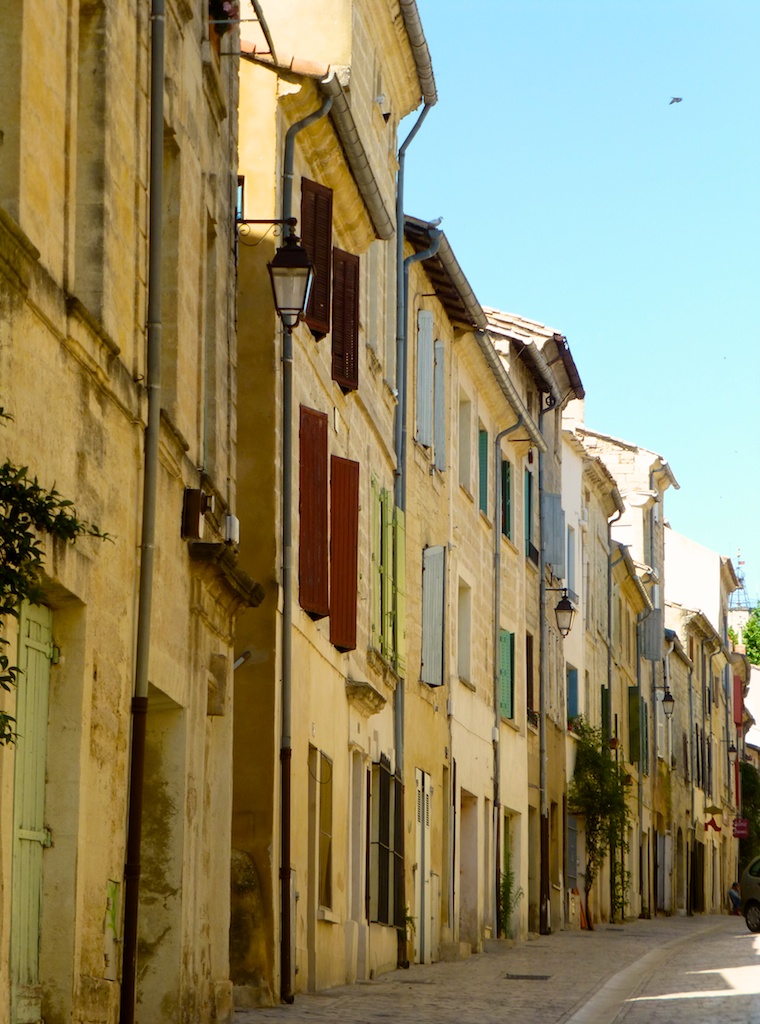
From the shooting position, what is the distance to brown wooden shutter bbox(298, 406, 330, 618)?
1562cm

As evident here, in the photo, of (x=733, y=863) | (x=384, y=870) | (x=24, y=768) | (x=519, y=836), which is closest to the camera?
(x=24, y=768)

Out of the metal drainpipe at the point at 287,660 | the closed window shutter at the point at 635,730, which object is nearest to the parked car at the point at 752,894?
the closed window shutter at the point at 635,730

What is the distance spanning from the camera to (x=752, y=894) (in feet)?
96.7

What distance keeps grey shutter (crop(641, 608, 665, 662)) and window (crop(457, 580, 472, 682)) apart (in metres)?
23.2

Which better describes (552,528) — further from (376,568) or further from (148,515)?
(148,515)

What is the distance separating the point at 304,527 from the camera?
51.4 ft

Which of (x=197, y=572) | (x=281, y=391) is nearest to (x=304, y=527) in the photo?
(x=281, y=391)

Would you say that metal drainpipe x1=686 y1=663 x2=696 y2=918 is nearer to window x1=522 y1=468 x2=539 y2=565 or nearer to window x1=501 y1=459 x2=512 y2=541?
window x1=522 y1=468 x2=539 y2=565

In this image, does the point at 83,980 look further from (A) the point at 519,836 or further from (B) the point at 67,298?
(A) the point at 519,836

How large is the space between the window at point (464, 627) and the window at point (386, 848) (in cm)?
549

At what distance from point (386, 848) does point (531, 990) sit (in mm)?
3298

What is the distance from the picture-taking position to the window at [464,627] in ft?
84.2

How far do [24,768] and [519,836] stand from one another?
2128 cm

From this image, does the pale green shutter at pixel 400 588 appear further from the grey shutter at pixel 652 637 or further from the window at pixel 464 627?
the grey shutter at pixel 652 637
